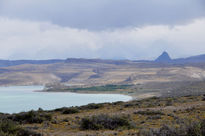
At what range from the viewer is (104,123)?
12.3m

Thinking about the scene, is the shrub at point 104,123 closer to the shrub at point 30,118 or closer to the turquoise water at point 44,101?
the shrub at point 30,118

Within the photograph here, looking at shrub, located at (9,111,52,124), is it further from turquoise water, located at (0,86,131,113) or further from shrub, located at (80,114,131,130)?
turquoise water, located at (0,86,131,113)

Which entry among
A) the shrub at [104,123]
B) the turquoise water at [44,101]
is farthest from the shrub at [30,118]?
the turquoise water at [44,101]

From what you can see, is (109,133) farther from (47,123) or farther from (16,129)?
(47,123)

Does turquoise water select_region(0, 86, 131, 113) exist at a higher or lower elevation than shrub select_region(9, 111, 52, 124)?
lower

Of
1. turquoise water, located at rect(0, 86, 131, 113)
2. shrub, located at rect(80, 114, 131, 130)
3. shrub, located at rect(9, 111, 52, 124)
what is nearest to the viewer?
shrub, located at rect(80, 114, 131, 130)

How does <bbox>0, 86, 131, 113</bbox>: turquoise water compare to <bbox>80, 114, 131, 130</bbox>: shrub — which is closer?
<bbox>80, 114, 131, 130</bbox>: shrub

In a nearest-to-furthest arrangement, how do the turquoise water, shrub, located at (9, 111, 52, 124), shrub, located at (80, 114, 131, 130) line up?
shrub, located at (80, 114, 131, 130)
shrub, located at (9, 111, 52, 124)
the turquoise water

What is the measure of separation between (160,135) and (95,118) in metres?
4.95

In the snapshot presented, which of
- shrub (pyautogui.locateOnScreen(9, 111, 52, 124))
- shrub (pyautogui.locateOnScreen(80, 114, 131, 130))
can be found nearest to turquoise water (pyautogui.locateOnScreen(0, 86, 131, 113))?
shrub (pyautogui.locateOnScreen(9, 111, 52, 124))

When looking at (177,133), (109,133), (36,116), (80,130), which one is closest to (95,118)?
(80,130)

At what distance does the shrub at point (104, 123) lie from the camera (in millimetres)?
12081

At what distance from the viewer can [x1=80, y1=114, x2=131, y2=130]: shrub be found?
12081mm

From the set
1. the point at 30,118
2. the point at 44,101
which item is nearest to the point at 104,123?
the point at 30,118
